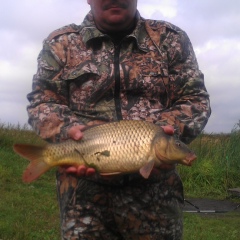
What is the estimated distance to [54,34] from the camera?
4043 millimetres

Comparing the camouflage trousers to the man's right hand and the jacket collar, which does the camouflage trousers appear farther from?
the jacket collar

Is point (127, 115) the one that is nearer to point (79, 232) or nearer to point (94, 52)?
point (94, 52)

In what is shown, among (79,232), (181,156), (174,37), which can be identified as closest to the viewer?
(181,156)

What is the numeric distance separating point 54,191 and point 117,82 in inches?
316

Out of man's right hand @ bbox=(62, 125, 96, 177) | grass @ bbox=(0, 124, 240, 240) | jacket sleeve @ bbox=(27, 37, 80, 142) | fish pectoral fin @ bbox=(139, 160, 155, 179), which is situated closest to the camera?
fish pectoral fin @ bbox=(139, 160, 155, 179)

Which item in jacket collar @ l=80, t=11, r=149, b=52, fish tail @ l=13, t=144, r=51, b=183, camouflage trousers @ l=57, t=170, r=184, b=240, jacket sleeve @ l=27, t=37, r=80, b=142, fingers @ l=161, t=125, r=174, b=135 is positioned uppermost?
jacket collar @ l=80, t=11, r=149, b=52

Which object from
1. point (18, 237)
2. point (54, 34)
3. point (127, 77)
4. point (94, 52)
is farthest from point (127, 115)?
point (18, 237)

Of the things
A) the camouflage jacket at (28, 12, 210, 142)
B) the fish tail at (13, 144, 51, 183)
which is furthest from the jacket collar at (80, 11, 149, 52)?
the fish tail at (13, 144, 51, 183)

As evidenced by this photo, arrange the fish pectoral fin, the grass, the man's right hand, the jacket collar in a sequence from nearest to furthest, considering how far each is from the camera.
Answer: the fish pectoral fin
the man's right hand
the jacket collar
the grass

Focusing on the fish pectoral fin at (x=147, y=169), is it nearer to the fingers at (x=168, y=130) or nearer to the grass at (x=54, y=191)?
the fingers at (x=168, y=130)

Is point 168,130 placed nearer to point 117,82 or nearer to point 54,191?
point 117,82

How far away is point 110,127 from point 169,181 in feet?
2.20

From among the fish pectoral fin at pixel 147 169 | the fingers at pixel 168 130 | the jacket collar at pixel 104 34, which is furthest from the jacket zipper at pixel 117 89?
the fish pectoral fin at pixel 147 169

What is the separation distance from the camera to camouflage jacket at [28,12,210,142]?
150 inches
